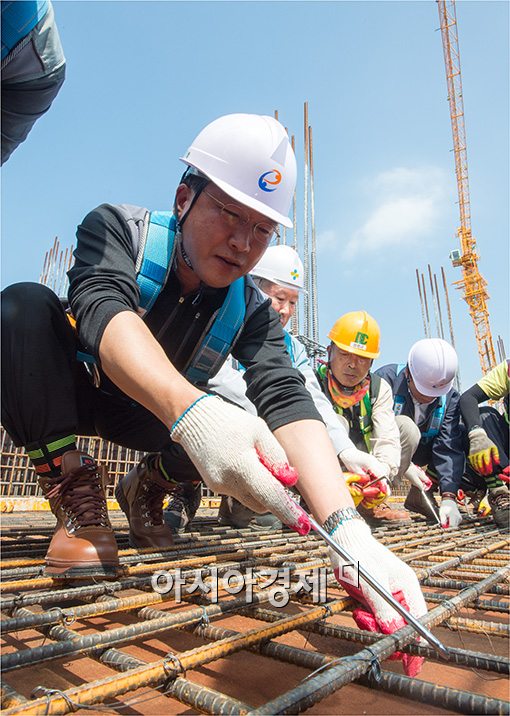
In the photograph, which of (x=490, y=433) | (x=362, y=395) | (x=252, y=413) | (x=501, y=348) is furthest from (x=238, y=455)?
(x=501, y=348)

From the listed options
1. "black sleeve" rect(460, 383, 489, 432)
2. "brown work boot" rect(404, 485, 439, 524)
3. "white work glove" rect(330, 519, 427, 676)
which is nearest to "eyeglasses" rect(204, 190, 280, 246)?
"white work glove" rect(330, 519, 427, 676)

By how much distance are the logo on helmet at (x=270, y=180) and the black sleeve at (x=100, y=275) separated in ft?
1.57

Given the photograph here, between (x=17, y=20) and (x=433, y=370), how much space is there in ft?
12.4

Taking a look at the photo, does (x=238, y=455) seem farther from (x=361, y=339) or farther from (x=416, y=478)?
(x=416, y=478)

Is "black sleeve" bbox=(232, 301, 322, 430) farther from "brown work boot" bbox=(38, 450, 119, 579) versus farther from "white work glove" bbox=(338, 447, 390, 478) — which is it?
"white work glove" bbox=(338, 447, 390, 478)

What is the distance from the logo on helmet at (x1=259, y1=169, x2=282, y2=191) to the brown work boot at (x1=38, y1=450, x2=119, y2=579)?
1.05m

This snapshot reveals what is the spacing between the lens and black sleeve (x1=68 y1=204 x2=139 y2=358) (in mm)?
1250

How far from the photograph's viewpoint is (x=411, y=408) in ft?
14.1

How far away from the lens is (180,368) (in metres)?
1.90

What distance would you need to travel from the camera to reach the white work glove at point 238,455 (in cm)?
101

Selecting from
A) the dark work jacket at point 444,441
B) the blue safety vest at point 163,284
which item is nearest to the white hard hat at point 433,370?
the dark work jacket at point 444,441

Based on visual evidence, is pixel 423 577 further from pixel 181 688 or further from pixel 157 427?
pixel 157 427

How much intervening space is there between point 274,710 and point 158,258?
1.32 meters

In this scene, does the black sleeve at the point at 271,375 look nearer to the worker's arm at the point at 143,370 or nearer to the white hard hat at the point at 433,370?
the worker's arm at the point at 143,370
